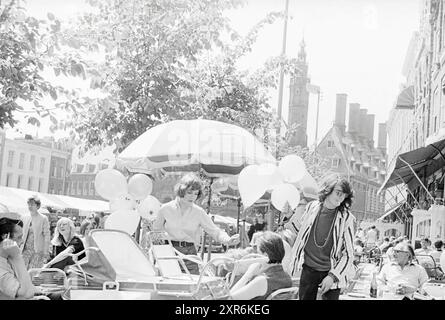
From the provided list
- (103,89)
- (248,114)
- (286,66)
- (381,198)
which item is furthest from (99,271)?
(381,198)

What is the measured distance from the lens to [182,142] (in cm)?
739

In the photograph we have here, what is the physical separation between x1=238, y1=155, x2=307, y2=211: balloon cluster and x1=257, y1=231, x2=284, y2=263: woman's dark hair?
2525 millimetres

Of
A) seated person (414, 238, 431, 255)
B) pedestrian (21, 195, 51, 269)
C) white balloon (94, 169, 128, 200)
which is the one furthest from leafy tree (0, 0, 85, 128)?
seated person (414, 238, 431, 255)

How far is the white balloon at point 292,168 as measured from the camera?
22.1 feet

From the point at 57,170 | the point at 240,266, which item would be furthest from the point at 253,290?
the point at 57,170

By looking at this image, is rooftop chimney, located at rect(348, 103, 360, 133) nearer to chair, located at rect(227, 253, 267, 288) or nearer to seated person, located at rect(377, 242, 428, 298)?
seated person, located at rect(377, 242, 428, 298)

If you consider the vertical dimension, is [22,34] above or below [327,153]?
below

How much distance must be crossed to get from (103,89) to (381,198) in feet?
144

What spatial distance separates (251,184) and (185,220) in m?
1.21

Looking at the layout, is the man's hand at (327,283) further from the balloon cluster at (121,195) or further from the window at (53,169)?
the window at (53,169)

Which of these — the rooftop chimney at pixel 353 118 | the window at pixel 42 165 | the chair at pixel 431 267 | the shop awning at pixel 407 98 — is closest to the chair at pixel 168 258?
the chair at pixel 431 267

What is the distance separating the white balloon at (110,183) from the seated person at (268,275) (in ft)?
9.74

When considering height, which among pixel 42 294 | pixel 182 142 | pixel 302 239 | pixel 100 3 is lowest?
pixel 42 294
